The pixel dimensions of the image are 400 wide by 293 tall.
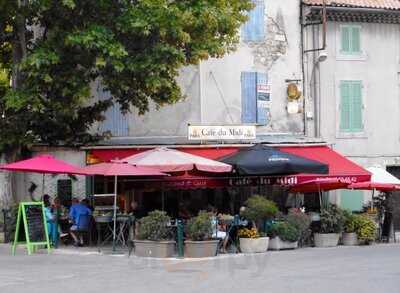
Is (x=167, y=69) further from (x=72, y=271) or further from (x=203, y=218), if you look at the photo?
(x=72, y=271)

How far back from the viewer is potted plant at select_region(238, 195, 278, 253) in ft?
60.1

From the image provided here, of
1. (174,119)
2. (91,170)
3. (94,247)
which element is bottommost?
(94,247)

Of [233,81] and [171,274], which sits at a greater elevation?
[233,81]

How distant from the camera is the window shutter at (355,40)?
25.8 metres

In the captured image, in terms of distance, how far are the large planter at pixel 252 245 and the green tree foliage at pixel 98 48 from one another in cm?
452

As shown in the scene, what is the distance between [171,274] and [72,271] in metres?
1.99

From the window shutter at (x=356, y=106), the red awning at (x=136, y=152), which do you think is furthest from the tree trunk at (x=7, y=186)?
the window shutter at (x=356, y=106)

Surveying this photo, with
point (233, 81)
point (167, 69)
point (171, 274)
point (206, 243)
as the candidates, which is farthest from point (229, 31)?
point (171, 274)

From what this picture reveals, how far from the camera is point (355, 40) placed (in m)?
25.8

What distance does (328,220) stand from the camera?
67.5 feet

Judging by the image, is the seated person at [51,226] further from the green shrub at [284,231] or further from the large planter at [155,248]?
the green shrub at [284,231]

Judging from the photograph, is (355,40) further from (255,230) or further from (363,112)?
(255,230)

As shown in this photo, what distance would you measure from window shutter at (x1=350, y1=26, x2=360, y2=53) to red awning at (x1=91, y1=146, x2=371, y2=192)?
13.7ft

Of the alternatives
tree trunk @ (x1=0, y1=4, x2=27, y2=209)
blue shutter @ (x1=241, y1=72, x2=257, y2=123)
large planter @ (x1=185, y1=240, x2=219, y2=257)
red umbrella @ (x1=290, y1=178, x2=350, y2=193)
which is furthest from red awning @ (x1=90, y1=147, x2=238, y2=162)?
large planter @ (x1=185, y1=240, x2=219, y2=257)
